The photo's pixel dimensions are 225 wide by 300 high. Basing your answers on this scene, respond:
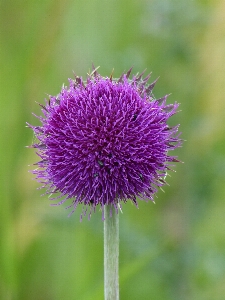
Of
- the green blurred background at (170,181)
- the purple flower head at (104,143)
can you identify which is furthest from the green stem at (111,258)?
the green blurred background at (170,181)

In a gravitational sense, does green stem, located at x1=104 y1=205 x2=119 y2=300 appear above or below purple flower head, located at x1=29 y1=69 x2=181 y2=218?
below

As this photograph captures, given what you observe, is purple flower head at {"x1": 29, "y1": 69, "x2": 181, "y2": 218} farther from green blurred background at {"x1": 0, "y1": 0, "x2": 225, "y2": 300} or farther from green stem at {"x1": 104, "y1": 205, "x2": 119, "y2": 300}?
green blurred background at {"x1": 0, "y1": 0, "x2": 225, "y2": 300}

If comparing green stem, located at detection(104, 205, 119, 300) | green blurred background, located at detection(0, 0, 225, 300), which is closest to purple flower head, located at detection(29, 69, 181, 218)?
green stem, located at detection(104, 205, 119, 300)

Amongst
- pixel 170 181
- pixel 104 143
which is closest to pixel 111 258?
pixel 104 143

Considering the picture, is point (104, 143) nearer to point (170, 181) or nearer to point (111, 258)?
point (111, 258)

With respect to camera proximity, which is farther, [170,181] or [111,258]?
[170,181]

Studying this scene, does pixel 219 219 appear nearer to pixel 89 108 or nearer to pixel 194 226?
pixel 194 226

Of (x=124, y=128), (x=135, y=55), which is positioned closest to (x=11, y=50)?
(x=135, y=55)
